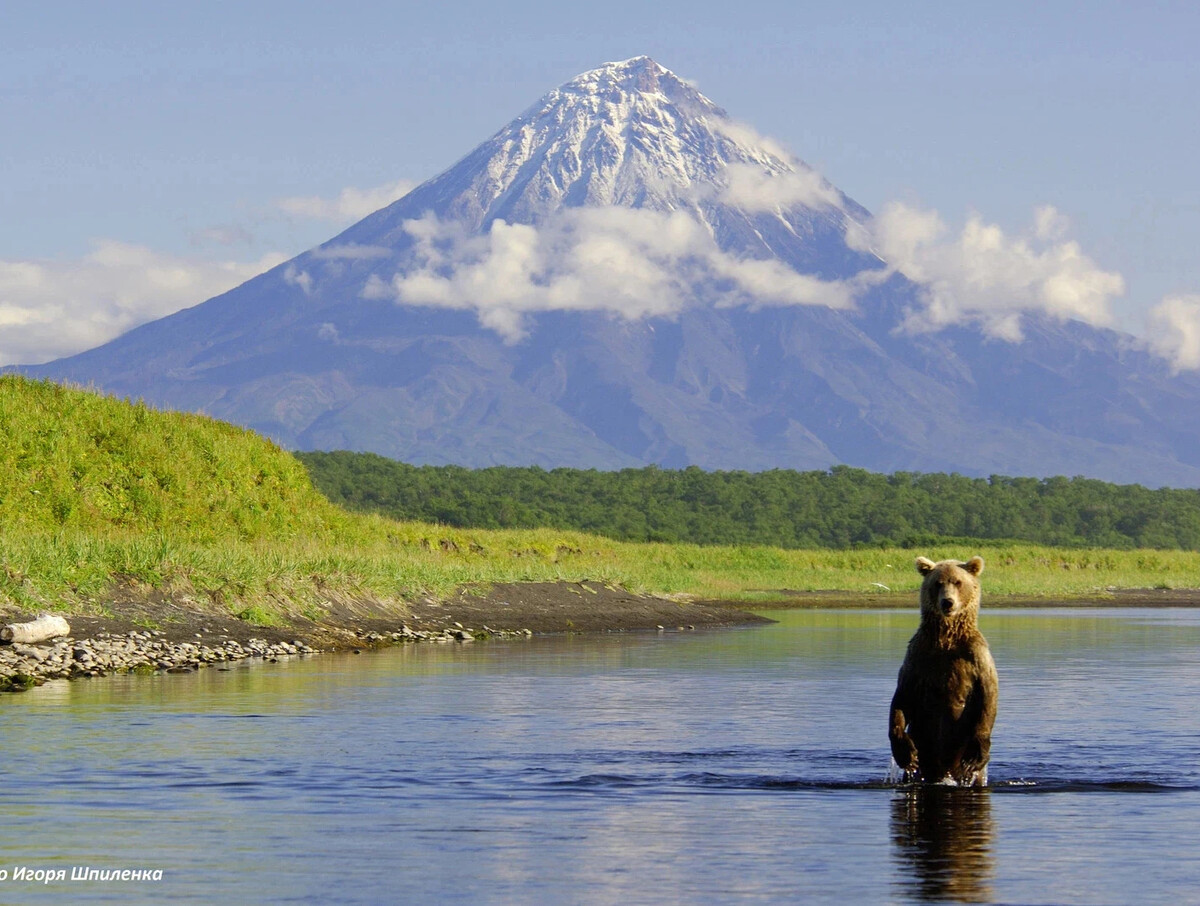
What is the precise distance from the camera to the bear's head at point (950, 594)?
627 inches

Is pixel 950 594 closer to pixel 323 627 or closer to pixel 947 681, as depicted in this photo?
pixel 947 681

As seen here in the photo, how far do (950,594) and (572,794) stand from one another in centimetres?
424

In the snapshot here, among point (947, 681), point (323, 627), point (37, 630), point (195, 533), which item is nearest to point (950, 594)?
point (947, 681)

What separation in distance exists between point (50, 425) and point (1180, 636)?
29.1m

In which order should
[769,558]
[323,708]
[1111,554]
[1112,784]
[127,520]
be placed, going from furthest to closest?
[1111,554], [769,558], [127,520], [323,708], [1112,784]

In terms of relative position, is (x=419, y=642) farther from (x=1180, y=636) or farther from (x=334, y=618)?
(x=1180, y=636)

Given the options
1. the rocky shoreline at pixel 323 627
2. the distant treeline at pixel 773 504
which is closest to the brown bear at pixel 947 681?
the rocky shoreline at pixel 323 627

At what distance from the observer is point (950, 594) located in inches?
627

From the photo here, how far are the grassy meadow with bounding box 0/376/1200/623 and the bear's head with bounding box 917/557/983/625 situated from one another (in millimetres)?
19837

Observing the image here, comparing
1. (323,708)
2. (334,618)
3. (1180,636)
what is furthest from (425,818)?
(1180,636)

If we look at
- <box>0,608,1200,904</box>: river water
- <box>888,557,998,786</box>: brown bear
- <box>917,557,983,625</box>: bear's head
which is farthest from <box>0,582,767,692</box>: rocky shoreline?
<box>917,557,983,625</box>: bear's head

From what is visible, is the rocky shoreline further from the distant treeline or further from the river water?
the distant treeline

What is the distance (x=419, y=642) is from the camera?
41.0 m

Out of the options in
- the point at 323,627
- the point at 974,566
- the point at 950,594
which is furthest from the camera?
the point at 323,627
